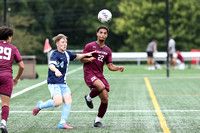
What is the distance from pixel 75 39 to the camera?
6712 cm

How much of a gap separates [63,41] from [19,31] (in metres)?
49.3

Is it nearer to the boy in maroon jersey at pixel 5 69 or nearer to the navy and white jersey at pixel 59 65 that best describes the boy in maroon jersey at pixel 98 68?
the navy and white jersey at pixel 59 65

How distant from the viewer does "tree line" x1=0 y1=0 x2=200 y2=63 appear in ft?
176

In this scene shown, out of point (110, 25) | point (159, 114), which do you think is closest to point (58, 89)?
point (159, 114)

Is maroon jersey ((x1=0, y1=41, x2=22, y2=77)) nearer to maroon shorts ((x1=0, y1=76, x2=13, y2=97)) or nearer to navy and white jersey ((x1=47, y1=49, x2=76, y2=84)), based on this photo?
maroon shorts ((x1=0, y1=76, x2=13, y2=97))

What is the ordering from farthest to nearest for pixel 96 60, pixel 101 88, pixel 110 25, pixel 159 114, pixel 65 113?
pixel 110 25 → pixel 159 114 → pixel 96 60 → pixel 101 88 → pixel 65 113

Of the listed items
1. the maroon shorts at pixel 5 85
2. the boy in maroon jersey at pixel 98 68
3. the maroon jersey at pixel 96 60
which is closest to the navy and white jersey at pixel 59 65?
the boy in maroon jersey at pixel 98 68

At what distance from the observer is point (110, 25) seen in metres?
62.2

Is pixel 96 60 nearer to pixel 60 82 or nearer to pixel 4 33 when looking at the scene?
pixel 60 82

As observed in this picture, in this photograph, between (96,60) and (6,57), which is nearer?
(6,57)

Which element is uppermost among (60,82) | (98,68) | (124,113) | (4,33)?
(4,33)

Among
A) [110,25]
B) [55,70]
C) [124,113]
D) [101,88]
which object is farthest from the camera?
[110,25]

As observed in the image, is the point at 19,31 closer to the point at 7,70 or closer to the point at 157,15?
the point at 157,15

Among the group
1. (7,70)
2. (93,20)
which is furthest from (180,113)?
(93,20)
